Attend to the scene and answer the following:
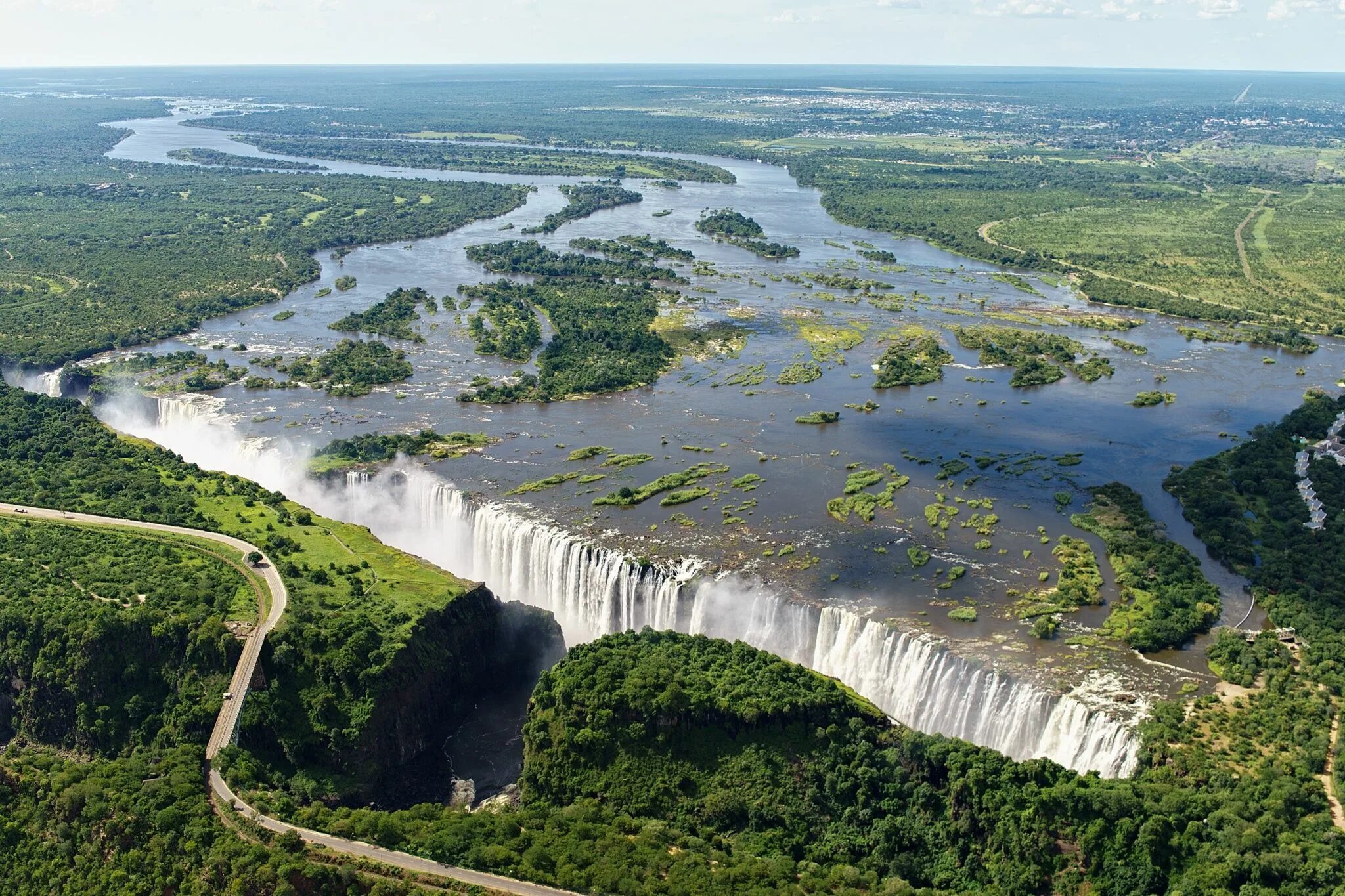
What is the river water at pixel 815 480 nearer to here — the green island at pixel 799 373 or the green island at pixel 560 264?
the green island at pixel 799 373

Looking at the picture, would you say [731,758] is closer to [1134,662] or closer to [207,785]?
[1134,662]

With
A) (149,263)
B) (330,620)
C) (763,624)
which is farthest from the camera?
(149,263)

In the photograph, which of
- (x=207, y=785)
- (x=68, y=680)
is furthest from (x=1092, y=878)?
(x=68, y=680)

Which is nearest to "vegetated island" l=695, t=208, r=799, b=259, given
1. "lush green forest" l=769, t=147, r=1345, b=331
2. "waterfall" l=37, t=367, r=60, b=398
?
"lush green forest" l=769, t=147, r=1345, b=331

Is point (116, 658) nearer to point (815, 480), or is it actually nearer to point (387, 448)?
point (387, 448)

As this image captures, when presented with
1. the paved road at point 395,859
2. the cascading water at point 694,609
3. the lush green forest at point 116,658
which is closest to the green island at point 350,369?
the cascading water at point 694,609

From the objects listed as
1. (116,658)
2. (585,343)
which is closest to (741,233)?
(585,343)
